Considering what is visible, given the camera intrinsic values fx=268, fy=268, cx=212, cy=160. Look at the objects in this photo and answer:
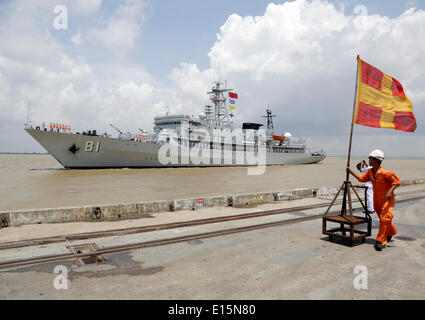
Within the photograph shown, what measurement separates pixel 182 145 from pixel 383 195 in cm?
3320

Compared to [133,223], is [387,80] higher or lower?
higher

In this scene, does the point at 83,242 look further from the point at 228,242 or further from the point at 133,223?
the point at 228,242

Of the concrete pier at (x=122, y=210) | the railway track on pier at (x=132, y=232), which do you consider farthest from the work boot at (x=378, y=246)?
the concrete pier at (x=122, y=210)

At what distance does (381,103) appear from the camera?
518cm

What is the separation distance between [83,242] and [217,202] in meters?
4.38

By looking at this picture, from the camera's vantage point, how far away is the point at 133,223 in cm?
602

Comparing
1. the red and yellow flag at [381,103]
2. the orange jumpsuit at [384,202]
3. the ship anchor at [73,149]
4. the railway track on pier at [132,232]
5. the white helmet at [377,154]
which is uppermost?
the red and yellow flag at [381,103]

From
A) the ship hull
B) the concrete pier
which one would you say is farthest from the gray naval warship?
the concrete pier

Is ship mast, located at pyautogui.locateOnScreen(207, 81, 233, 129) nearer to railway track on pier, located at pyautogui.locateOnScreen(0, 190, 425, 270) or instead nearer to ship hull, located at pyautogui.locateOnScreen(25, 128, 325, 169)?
ship hull, located at pyautogui.locateOnScreen(25, 128, 325, 169)

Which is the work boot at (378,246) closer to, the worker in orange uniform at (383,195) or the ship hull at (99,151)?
the worker in orange uniform at (383,195)

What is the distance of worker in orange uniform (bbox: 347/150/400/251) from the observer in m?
4.30

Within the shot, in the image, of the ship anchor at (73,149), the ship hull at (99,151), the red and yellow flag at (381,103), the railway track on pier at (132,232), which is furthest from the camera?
the ship anchor at (73,149)

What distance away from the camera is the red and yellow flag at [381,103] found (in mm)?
4996
